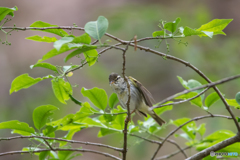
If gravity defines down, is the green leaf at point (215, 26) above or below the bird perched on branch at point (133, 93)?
above

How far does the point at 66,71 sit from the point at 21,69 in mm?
5220

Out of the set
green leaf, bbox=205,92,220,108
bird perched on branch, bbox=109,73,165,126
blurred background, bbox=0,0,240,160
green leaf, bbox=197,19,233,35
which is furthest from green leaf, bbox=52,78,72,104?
blurred background, bbox=0,0,240,160

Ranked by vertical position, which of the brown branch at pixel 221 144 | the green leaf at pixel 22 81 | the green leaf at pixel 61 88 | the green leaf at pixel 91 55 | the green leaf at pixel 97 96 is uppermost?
the green leaf at pixel 91 55

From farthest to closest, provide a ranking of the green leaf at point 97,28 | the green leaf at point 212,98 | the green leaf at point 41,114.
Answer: the green leaf at point 212,98, the green leaf at point 41,114, the green leaf at point 97,28

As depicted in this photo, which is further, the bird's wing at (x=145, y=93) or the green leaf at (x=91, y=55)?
the bird's wing at (x=145, y=93)

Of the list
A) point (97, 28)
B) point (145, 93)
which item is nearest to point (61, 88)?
point (97, 28)

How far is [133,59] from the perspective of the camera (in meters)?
6.05

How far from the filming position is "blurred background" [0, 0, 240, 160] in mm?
4773

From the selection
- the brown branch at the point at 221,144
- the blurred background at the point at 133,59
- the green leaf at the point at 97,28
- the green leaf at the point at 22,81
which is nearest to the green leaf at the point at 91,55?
the green leaf at the point at 97,28

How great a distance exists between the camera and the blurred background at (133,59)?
4.77 metres

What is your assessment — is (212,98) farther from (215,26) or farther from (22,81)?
(22,81)

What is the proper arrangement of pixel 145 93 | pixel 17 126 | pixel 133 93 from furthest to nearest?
1. pixel 133 93
2. pixel 145 93
3. pixel 17 126

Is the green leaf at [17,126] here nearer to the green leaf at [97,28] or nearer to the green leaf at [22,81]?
the green leaf at [22,81]

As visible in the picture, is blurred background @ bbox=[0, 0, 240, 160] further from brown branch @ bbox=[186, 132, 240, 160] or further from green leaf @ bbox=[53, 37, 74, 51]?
green leaf @ bbox=[53, 37, 74, 51]
